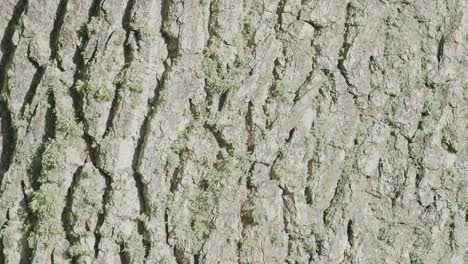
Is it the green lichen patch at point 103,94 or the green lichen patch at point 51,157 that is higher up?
the green lichen patch at point 103,94

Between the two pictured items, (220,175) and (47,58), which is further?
(47,58)

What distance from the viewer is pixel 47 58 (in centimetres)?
235

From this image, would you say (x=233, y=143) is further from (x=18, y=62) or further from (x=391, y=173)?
(x=18, y=62)

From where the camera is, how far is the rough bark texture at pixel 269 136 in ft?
7.20

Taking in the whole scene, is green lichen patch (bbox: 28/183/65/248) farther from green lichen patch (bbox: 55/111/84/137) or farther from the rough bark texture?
green lichen patch (bbox: 55/111/84/137)

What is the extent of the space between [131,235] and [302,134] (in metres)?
0.63

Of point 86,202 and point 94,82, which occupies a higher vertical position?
point 94,82

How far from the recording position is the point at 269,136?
2.19 m

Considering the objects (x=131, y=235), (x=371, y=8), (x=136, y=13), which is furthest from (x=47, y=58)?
(x=371, y=8)

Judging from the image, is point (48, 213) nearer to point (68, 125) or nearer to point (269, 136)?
point (68, 125)

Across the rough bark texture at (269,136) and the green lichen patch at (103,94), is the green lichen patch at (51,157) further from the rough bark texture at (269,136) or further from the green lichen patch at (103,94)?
the green lichen patch at (103,94)

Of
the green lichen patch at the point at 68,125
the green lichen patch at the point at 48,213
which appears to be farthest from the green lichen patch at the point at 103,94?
the green lichen patch at the point at 48,213

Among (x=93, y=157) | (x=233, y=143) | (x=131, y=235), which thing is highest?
(x=233, y=143)

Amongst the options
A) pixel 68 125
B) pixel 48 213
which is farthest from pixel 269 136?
pixel 48 213
